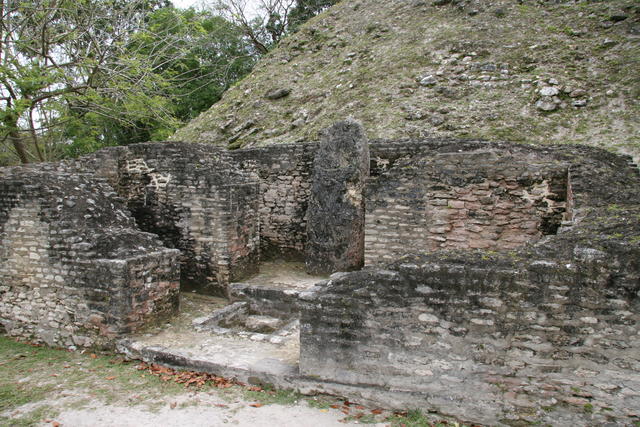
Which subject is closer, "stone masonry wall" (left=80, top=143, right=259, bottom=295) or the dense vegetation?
"stone masonry wall" (left=80, top=143, right=259, bottom=295)

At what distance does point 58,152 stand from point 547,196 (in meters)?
21.5

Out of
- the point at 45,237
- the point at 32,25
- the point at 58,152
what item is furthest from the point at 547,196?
the point at 58,152

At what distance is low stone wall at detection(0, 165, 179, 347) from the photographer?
6.12 m

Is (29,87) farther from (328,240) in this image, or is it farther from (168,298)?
(328,240)

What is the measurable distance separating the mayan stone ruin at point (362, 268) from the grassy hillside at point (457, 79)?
430 centimetres

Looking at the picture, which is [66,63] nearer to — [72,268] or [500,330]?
[72,268]

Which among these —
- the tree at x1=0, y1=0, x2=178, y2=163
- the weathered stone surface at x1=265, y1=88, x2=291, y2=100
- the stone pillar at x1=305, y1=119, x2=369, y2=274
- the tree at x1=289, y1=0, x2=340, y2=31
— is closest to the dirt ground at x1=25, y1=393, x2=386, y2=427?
the stone pillar at x1=305, y1=119, x2=369, y2=274

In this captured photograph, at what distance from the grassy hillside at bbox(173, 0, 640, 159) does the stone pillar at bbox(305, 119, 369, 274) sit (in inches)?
163

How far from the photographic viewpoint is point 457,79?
45.9ft

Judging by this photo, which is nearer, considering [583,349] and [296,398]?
[583,349]

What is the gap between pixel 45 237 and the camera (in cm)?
641

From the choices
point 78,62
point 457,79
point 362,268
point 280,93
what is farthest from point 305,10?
point 362,268

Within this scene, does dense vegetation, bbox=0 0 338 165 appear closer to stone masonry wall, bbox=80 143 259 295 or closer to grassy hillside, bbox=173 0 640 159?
stone masonry wall, bbox=80 143 259 295

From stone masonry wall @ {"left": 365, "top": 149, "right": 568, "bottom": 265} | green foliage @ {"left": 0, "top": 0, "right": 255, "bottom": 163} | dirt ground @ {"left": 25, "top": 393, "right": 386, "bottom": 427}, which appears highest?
green foliage @ {"left": 0, "top": 0, "right": 255, "bottom": 163}
